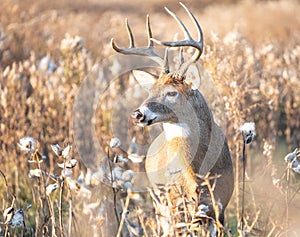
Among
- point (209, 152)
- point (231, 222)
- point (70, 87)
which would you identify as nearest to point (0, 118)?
point (70, 87)

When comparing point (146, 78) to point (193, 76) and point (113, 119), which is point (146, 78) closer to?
point (193, 76)

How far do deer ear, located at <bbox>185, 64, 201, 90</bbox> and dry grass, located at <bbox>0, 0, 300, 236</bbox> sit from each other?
458 millimetres

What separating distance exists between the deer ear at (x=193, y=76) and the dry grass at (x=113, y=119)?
0.46 meters

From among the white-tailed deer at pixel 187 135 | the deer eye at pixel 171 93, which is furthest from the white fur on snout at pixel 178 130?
the deer eye at pixel 171 93

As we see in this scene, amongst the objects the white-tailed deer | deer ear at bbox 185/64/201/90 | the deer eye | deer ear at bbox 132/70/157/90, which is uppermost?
deer ear at bbox 132/70/157/90

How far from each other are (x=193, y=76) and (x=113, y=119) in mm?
2986

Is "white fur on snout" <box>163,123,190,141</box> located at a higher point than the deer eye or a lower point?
lower

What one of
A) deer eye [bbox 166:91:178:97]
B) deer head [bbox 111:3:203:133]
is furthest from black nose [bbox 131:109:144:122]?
deer eye [bbox 166:91:178:97]

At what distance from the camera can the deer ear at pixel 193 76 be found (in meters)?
4.40

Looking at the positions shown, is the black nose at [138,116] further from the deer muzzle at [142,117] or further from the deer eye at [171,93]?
the deer eye at [171,93]

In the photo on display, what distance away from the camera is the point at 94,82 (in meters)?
7.78

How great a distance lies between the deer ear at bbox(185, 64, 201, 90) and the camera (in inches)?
173

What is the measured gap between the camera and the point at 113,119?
7.32 meters

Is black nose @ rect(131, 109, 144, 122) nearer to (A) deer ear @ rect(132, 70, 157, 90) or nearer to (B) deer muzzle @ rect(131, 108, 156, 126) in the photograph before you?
(B) deer muzzle @ rect(131, 108, 156, 126)
